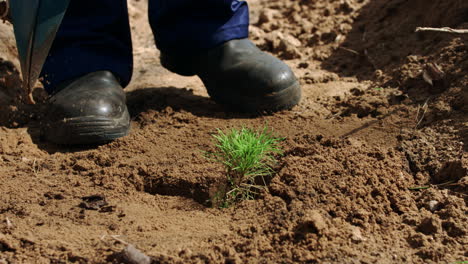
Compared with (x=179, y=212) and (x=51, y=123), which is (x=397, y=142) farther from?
(x=51, y=123)

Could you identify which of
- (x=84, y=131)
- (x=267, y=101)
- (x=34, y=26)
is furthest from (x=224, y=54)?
(x=34, y=26)

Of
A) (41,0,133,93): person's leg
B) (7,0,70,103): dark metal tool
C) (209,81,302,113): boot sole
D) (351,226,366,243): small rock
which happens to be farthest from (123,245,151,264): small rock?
(41,0,133,93): person's leg

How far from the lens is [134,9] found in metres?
4.64

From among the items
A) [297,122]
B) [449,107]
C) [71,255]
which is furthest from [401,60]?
[71,255]

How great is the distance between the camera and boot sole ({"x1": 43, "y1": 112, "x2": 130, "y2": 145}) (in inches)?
90.4

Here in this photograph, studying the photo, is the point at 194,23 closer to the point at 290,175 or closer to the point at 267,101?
the point at 267,101

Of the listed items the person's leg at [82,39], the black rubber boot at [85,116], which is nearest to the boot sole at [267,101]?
the black rubber boot at [85,116]

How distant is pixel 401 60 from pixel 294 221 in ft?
5.19

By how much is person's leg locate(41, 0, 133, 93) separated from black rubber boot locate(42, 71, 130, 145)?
0.15m

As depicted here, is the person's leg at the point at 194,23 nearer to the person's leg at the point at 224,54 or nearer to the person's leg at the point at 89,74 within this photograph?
the person's leg at the point at 224,54

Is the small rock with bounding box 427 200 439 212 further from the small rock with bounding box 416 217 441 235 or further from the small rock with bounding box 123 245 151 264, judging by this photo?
the small rock with bounding box 123 245 151 264

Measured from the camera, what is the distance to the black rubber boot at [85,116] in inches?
90.7

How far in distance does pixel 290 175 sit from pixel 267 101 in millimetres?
725

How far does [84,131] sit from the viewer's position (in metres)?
2.29
